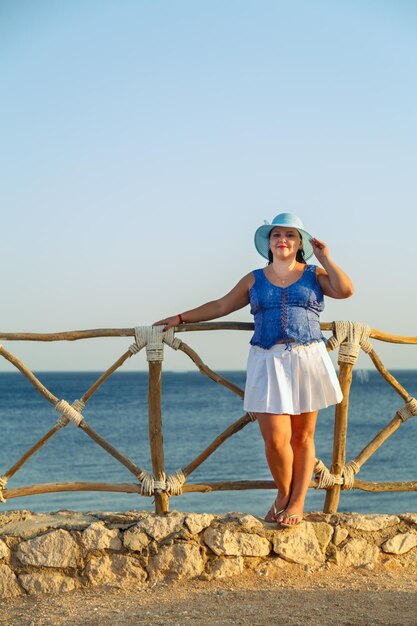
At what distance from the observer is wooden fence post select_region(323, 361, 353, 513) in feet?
16.0

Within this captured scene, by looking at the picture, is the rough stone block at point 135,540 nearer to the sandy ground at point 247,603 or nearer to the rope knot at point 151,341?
the sandy ground at point 247,603

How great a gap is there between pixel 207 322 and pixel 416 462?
58.3 ft

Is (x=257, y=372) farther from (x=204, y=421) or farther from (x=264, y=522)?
(x=204, y=421)

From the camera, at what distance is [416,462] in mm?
21422

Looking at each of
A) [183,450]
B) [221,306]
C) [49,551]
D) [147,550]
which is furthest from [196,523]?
[183,450]

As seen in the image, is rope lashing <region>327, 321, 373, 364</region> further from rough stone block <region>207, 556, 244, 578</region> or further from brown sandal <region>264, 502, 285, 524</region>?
rough stone block <region>207, 556, 244, 578</region>

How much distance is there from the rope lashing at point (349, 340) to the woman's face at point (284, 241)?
1.93 ft

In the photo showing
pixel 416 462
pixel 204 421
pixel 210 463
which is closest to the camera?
pixel 210 463

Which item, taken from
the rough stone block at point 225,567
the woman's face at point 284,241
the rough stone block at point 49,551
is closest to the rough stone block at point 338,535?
the rough stone block at point 225,567

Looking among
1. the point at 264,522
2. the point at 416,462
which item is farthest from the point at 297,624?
the point at 416,462

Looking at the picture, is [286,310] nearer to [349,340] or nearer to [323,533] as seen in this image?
[349,340]

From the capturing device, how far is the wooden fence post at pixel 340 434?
4863mm

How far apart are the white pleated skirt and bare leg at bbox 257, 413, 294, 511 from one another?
0.06 metres

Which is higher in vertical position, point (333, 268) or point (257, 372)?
point (333, 268)
